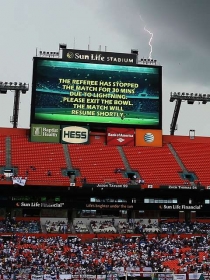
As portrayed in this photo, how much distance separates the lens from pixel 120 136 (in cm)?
6134

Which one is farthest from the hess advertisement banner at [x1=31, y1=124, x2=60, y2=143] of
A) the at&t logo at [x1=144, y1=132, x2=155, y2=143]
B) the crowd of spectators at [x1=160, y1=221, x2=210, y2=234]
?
the crowd of spectators at [x1=160, y1=221, x2=210, y2=234]

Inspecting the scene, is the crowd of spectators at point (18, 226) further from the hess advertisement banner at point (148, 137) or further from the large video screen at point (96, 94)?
the hess advertisement banner at point (148, 137)

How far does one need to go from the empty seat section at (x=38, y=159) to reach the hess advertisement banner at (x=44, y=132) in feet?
2.12

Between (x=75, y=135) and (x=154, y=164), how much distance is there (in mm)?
8512

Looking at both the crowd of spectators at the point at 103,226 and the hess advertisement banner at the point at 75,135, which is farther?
the hess advertisement banner at the point at 75,135

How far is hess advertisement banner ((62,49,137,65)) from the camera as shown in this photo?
59969mm

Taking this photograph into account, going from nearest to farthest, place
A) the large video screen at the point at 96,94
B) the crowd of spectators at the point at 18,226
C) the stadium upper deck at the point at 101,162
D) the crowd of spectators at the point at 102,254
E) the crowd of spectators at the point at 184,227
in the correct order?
the crowd of spectators at the point at 102,254
the crowd of spectators at the point at 18,226
the crowd of spectators at the point at 184,227
the stadium upper deck at the point at 101,162
the large video screen at the point at 96,94

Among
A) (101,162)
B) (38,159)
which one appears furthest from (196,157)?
(38,159)

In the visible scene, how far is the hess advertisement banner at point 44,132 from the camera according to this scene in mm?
59156

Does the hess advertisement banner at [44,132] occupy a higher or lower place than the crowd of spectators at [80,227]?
higher

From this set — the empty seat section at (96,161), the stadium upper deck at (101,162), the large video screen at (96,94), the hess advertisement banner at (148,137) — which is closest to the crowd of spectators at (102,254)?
the stadium upper deck at (101,162)

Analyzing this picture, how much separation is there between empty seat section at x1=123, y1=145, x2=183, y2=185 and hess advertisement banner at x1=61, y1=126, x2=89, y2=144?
180 inches

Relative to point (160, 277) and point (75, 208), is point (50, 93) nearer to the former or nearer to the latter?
point (75, 208)

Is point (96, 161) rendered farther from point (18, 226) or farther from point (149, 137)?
point (18, 226)
